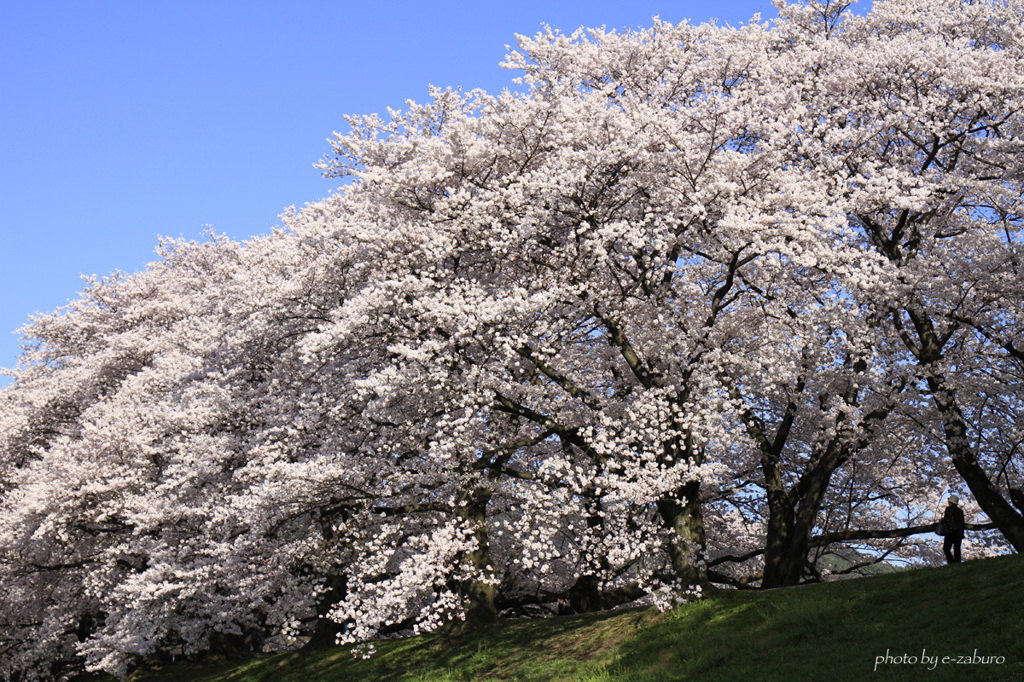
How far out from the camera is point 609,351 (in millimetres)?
22578

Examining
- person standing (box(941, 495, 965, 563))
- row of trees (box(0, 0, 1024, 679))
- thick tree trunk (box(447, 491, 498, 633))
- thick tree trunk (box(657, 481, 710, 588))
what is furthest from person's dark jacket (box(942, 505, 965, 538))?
thick tree trunk (box(447, 491, 498, 633))

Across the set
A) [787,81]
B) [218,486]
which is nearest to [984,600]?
[787,81]

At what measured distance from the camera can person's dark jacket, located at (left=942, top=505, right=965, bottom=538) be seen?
18.9m

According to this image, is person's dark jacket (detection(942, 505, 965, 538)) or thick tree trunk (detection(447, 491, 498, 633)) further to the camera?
thick tree trunk (detection(447, 491, 498, 633))

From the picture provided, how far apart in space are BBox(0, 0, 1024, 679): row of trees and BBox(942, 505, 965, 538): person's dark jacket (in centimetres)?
190

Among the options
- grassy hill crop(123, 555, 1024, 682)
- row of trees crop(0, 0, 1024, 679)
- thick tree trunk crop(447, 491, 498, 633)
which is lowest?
grassy hill crop(123, 555, 1024, 682)

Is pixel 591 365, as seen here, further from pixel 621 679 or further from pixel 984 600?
pixel 984 600

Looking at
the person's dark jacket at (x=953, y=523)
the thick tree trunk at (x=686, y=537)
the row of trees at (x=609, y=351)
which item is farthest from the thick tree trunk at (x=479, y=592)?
the person's dark jacket at (x=953, y=523)

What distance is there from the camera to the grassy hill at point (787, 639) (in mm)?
13422

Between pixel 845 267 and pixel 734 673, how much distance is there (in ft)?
31.3

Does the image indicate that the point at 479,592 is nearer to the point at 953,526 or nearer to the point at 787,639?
the point at 787,639

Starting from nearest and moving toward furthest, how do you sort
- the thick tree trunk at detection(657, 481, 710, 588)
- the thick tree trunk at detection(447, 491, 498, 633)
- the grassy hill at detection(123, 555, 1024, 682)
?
1. the grassy hill at detection(123, 555, 1024, 682)
2. the thick tree trunk at detection(657, 481, 710, 588)
3. the thick tree trunk at detection(447, 491, 498, 633)

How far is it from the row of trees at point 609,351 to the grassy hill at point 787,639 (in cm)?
120

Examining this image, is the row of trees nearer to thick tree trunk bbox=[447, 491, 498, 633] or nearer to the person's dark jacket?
thick tree trunk bbox=[447, 491, 498, 633]
